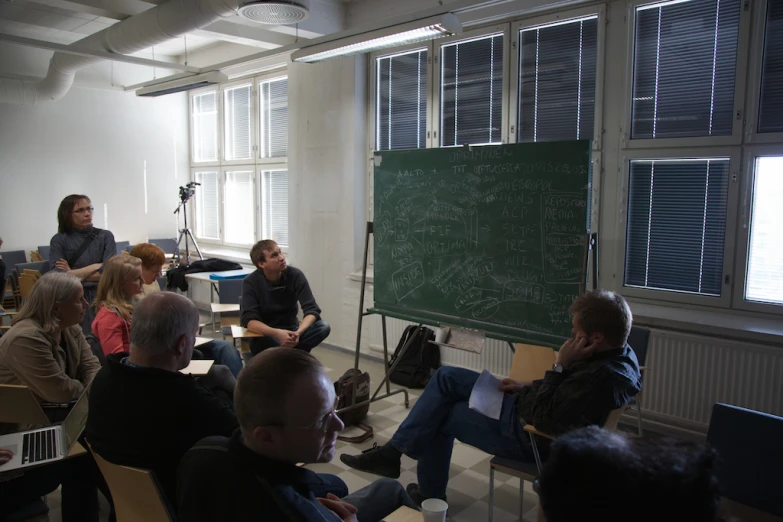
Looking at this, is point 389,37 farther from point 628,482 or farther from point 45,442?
point 628,482

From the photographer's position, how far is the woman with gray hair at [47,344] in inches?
94.3

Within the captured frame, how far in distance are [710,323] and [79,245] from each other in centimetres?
466

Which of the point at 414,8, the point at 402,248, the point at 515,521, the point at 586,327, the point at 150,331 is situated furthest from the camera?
the point at 414,8

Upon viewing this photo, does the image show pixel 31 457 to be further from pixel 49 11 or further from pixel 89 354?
pixel 49 11

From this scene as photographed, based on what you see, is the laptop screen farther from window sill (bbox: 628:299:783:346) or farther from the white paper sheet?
window sill (bbox: 628:299:783:346)

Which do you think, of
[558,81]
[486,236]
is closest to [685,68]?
[558,81]

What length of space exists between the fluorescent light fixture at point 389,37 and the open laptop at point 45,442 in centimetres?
288

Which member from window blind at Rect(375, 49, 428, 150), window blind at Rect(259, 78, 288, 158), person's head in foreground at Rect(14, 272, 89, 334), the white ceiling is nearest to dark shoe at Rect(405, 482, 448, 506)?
person's head in foreground at Rect(14, 272, 89, 334)

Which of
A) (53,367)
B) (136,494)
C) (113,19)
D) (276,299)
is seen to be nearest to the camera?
(136,494)

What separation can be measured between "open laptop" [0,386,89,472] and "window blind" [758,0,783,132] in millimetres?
3976

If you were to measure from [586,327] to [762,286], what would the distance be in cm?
199

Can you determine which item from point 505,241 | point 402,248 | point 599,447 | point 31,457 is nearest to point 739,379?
point 505,241

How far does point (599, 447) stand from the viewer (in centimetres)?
72

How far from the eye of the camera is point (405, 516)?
5.06ft
